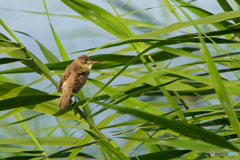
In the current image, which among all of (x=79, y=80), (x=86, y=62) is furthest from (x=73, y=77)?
(x=86, y=62)

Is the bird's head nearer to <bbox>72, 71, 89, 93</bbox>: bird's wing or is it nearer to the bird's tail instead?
<bbox>72, 71, 89, 93</bbox>: bird's wing

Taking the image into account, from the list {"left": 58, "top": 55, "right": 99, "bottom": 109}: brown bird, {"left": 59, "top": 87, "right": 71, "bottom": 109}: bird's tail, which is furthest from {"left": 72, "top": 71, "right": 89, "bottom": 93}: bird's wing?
{"left": 59, "top": 87, "right": 71, "bottom": 109}: bird's tail

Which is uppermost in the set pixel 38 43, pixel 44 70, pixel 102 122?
pixel 38 43

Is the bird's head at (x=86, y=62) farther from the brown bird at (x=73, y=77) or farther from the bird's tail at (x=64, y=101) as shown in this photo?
the bird's tail at (x=64, y=101)

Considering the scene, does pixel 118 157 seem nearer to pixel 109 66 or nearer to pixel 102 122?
pixel 102 122

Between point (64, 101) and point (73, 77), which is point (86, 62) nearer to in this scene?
point (73, 77)

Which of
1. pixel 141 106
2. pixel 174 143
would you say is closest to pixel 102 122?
pixel 141 106

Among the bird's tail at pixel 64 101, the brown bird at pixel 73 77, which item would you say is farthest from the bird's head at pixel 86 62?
the bird's tail at pixel 64 101

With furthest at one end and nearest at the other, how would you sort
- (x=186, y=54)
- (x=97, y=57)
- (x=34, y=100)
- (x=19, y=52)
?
(x=186, y=54) → (x=97, y=57) → (x=19, y=52) → (x=34, y=100)

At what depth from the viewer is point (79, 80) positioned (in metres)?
1.83

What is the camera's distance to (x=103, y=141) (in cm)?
122

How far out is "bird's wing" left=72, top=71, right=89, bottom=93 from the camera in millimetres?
1780

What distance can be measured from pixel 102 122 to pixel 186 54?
0.67 meters

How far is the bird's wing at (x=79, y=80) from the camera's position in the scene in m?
1.78
